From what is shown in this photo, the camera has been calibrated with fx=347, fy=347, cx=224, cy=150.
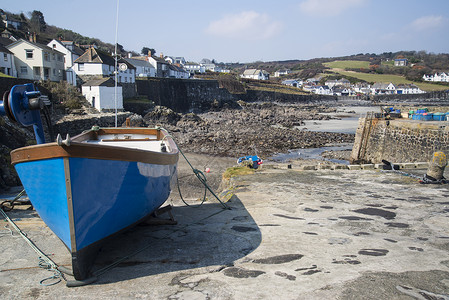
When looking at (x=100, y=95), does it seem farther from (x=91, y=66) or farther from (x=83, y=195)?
(x=83, y=195)

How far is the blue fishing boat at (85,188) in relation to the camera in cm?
459

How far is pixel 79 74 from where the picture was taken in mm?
39344

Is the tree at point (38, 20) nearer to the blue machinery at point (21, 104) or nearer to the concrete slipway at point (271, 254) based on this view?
the blue machinery at point (21, 104)

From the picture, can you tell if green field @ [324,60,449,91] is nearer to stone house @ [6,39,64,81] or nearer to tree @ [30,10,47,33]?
tree @ [30,10,47,33]

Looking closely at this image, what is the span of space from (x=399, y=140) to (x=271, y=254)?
15190 millimetres

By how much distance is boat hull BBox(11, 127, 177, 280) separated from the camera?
4605 mm

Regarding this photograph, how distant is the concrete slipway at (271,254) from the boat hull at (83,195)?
0.49 m

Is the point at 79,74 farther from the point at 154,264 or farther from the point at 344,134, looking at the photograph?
the point at 154,264

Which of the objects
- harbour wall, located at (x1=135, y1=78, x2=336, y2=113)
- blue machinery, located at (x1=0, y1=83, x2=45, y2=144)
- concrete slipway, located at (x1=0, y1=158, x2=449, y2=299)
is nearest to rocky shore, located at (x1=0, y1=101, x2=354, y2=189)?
harbour wall, located at (x1=135, y1=78, x2=336, y2=113)

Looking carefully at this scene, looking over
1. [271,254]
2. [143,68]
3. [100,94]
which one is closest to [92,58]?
[100,94]

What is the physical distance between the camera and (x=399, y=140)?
1795 centimetres

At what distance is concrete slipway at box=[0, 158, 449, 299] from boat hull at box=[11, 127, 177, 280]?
1.61 feet

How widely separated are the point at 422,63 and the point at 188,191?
193676 mm

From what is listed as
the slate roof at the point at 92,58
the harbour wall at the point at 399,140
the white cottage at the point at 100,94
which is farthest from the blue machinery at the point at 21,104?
the slate roof at the point at 92,58
